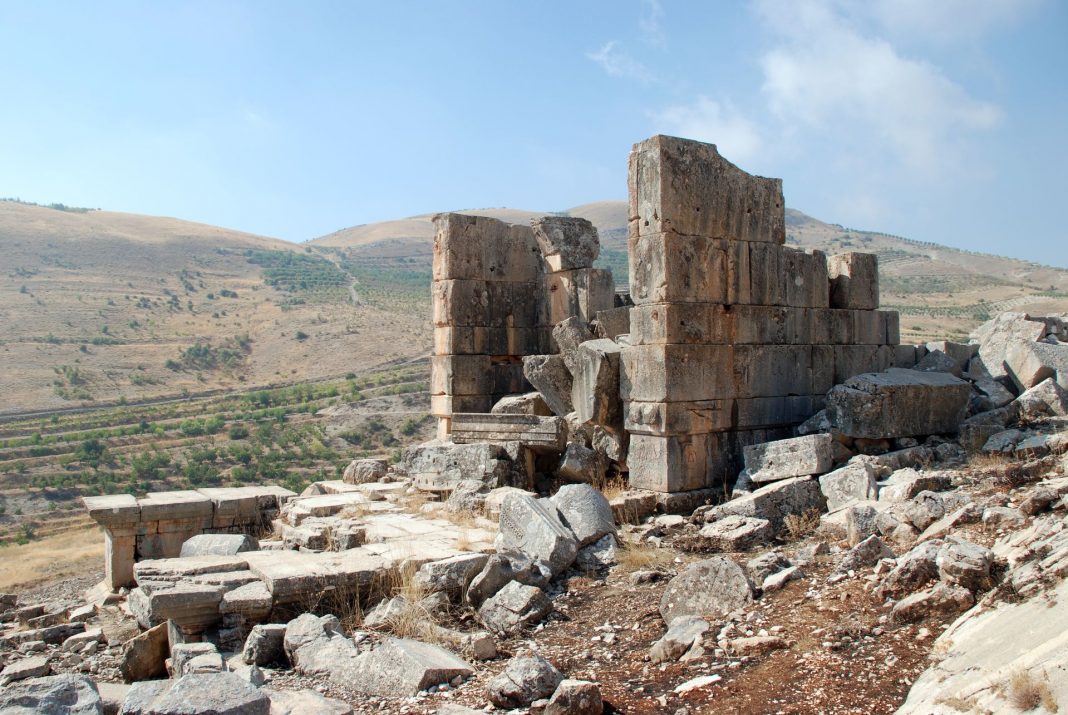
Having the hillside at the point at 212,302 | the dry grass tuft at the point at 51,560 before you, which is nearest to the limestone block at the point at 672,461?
the dry grass tuft at the point at 51,560

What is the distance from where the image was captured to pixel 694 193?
8.73 meters

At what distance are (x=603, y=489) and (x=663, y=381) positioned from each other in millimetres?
1411

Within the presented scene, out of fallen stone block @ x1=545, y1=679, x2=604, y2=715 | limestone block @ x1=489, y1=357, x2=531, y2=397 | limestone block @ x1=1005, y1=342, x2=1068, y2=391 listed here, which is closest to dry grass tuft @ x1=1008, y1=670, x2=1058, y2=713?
fallen stone block @ x1=545, y1=679, x2=604, y2=715

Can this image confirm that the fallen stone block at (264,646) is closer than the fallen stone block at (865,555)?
Yes

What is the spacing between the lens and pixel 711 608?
17.9ft

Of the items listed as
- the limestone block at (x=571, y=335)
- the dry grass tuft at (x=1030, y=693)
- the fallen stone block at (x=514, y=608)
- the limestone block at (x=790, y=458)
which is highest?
the limestone block at (x=571, y=335)

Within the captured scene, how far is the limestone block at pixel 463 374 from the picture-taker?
12047 millimetres

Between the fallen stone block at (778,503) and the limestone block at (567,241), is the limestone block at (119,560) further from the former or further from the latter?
the limestone block at (567,241)

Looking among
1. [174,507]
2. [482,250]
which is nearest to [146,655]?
[174,507]

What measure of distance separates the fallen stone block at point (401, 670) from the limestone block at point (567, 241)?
7.63 metres

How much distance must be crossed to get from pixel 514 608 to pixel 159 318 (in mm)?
46787

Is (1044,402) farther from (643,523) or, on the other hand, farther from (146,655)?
(146,655)

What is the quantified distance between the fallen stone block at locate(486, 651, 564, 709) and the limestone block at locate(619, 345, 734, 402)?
4.20 metres

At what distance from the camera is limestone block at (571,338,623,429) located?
9156mm
